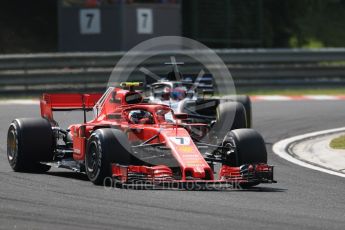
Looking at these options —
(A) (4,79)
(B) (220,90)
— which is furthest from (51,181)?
(B) (220,90)

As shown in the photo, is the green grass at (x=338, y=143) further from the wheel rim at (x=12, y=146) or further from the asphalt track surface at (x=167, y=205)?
the wheel rim at (x=12, y=146)

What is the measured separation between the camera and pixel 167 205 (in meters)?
10.4

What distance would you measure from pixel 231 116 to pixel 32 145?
168 inches

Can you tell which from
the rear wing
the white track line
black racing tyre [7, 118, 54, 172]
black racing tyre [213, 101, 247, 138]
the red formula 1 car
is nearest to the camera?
the red formula 1 car

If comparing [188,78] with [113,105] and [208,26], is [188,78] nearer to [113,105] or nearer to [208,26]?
[113,105]

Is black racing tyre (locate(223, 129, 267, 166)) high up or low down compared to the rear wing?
down

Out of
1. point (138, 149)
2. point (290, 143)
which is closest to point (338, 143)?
point (290, 143)

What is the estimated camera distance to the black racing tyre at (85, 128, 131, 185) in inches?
464

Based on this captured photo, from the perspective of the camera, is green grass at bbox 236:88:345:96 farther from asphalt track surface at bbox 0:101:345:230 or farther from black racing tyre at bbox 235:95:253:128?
asphalt track surface at bbox 0:101:345:230

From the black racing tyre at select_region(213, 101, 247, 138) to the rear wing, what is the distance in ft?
8.40

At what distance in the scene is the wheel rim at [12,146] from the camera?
13398 millimetres

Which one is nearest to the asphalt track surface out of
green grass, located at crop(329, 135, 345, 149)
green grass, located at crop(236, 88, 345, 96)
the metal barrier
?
green grass, located at crop(329, 135, 345, 149)

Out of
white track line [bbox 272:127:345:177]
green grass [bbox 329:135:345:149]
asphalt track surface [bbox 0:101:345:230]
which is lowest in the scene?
white track line [bbox 272:127:345:177]

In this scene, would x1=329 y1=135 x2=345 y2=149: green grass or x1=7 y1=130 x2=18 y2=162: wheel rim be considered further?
x1=329 y1=135 x2=345 y2=149: green grass
